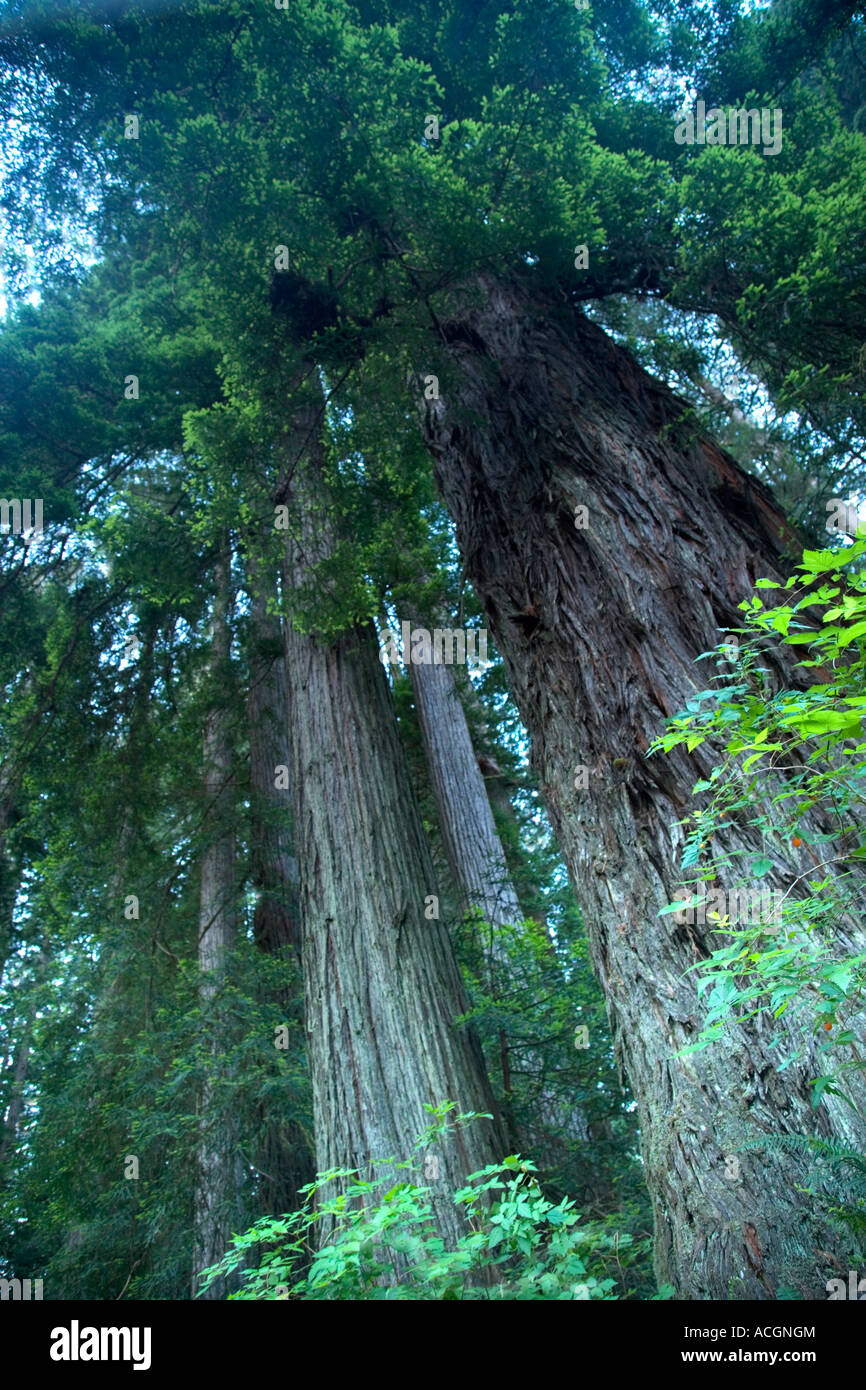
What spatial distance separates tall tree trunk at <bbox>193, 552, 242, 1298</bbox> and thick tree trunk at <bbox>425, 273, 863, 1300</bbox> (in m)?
3.20

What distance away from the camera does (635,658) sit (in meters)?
3.81

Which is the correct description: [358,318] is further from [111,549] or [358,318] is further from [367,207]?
[111,549]

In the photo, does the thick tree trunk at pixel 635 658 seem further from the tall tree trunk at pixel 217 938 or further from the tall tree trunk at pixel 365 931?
the tall tree trunk at pixel 217 938

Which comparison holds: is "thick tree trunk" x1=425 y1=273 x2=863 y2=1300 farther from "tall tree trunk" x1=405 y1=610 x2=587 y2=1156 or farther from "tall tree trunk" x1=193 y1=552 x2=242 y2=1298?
"tall tree trunk" x1=193 y1=552 x2=242 y2=1298

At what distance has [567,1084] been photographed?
5641mm

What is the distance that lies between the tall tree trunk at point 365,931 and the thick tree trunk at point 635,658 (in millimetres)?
1324

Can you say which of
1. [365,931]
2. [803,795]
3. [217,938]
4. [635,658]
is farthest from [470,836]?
[803,795]

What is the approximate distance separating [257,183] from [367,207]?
0.63 m

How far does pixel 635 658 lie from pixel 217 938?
5823 mm

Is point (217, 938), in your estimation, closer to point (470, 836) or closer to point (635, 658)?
point (470, 836)

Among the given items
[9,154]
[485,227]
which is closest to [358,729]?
[485,227]

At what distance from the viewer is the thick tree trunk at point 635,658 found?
8.36 ft

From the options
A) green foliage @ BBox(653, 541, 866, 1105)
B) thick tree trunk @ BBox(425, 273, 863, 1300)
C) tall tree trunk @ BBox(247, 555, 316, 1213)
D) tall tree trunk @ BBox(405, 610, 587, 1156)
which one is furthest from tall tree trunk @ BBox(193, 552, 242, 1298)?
green foliage @ BBox(653, 541, 866, 1105)

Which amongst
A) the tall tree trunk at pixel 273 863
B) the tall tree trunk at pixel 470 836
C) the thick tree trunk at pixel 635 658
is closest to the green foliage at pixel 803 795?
the thick tree trunk at pixel 635 658
